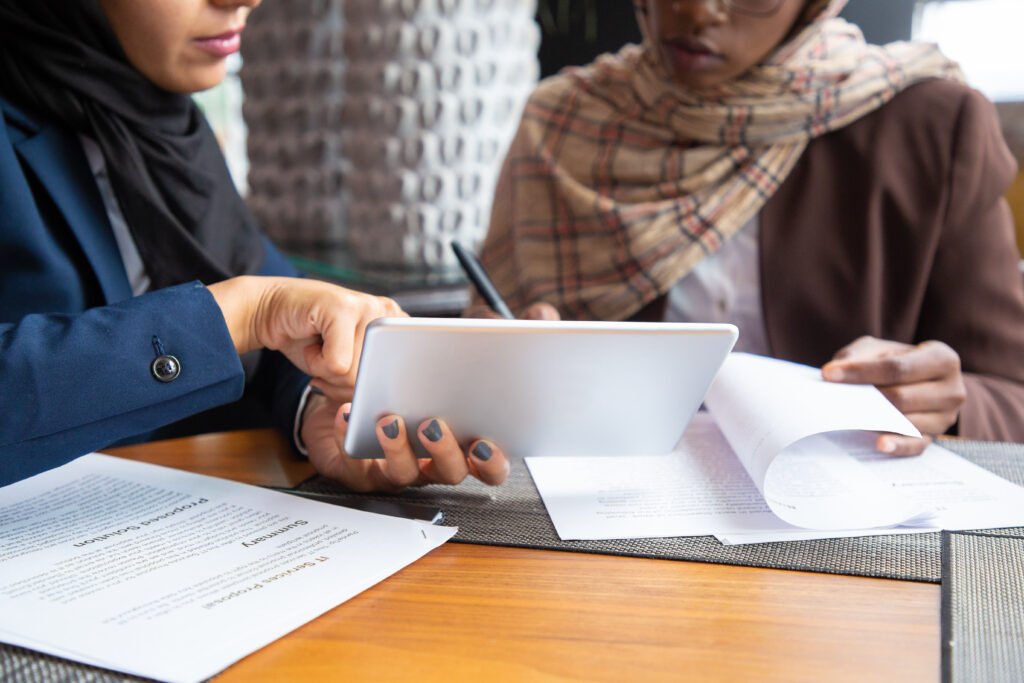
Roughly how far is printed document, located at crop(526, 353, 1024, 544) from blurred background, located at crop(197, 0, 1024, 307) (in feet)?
2.97

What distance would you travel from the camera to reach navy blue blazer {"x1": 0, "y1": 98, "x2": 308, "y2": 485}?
586mm

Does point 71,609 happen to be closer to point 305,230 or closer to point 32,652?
point 32,652

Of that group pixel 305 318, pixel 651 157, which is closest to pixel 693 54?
pixel 651 157

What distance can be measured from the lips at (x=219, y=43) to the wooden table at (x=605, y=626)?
2.03 feet

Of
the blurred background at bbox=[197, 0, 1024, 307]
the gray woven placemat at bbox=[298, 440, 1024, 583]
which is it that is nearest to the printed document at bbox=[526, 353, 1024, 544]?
the gray woven placemat at bbox=[298, 440, 1024, 583]

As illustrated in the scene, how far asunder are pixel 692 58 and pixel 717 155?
0.16 metres

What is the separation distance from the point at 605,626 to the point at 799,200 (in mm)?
943

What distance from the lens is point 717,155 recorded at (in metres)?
1.28

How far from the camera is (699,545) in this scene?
0.57m

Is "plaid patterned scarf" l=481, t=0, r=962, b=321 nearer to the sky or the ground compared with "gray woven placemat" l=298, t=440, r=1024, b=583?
nearer to the sky

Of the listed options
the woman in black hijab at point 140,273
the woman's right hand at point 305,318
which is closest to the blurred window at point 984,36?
the woman in black hijab at point 140,273

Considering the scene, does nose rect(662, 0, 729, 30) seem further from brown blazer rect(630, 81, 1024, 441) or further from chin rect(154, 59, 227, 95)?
chin rect(154, 59, 227, 95)

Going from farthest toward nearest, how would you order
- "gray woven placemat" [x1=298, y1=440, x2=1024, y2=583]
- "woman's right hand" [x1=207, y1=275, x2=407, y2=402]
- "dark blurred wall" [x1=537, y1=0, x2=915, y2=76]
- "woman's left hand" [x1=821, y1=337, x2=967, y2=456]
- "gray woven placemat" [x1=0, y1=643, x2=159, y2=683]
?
1. "dark blurred wall" [x1=537, y1=0, x2=915, y2=76]
2. "woman's left hand" [x1=821, y1=337, x2=967, y2=456]
3. "woman's right hand" [x1=207, y1=275, x2=407, y2=402]
4. "gray woven placemat" [x1=298, y1=440, x2=1024, y2=583]
5. "gray woven placemat" [x1=0, y1=643, x2=159, y2=683]

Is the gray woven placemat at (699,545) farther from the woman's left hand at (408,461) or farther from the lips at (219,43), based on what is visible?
the lips at (219,43)
